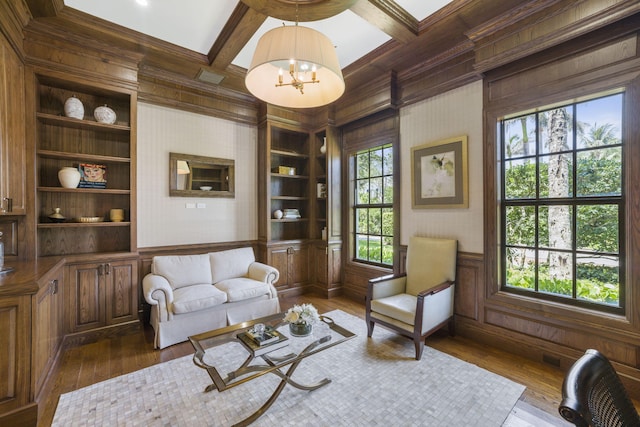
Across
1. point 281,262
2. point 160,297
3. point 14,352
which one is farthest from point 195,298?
point 281,262

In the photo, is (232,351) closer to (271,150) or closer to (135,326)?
(135,326)

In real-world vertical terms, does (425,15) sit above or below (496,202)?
above

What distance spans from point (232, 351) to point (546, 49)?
397 centimetres

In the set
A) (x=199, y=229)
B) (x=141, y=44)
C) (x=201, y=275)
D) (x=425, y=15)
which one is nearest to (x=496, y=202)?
(x=425, y=15)

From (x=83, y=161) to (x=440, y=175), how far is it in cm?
410

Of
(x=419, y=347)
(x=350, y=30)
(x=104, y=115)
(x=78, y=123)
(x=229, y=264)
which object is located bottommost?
(x=419, y=347)

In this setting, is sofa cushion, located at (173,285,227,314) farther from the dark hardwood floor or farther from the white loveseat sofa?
the dark hardwood floor

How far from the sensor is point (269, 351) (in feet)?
6.29

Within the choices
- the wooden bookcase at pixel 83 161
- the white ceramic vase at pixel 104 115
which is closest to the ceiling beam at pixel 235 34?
the wooden bookcase at pixel 83 161

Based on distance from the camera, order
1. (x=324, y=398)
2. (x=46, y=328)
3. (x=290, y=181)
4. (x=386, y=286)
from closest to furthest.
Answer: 1. (x=324, y=398)
2. (x=46, y=328)
3. (x=386, y=286)
4. (x=290, y=181)

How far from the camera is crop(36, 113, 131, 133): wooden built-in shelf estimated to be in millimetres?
2832

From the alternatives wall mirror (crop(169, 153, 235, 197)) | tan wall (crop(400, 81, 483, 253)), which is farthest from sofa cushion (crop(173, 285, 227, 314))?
tan wall (crop(400, 81, 483, 253))

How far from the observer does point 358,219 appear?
457cm

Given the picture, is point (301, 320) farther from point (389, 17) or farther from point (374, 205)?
point (389, 17)
